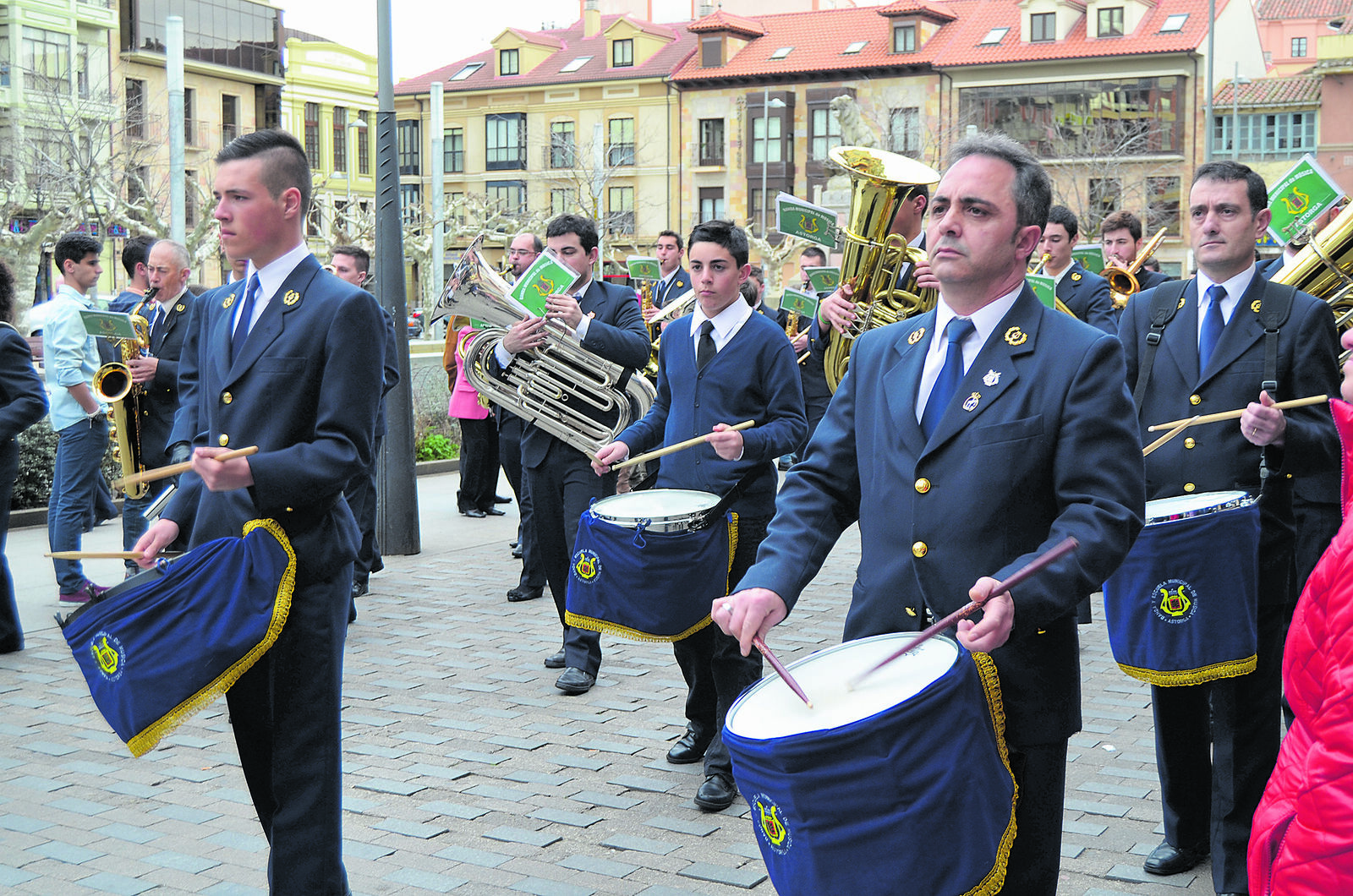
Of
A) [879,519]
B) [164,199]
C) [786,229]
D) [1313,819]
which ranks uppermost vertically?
[164,199]

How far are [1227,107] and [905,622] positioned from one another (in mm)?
55268

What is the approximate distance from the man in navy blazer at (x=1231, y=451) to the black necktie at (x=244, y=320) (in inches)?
111

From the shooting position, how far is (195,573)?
361 cm

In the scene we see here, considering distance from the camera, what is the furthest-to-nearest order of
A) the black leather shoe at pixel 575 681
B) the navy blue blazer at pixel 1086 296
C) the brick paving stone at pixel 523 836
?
the navy blue blazer at pixel 1086 296 < the black leather shoe at pixel 575 681 < the brick paving stone at pixel 523 836

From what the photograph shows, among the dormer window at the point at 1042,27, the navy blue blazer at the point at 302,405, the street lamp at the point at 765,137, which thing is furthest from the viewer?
the street lamp at the point at 765,137

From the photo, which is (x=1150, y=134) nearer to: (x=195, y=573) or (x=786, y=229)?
(x=786, y=229)

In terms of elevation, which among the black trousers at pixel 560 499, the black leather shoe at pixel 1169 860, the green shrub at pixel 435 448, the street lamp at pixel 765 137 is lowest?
the black leather shoe at pixel 1169 860

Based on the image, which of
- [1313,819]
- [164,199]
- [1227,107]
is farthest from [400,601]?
[1227,107]

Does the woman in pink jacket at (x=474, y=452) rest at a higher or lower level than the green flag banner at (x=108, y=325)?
lower

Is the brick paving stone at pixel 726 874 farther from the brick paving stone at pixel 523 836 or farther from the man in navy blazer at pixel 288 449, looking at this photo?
the man in navy blazer at pixel 288 449

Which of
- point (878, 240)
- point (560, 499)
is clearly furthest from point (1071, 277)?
point (560, 499)

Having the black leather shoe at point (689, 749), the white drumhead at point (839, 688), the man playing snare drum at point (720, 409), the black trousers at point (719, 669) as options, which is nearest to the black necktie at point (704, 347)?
the man playing snare drum at point (720, 409)

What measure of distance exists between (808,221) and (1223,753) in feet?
10.1

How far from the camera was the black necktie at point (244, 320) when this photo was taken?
12.9 feet
